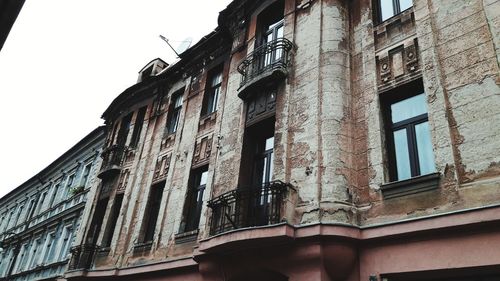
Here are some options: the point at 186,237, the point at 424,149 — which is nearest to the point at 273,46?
the point at 424,149

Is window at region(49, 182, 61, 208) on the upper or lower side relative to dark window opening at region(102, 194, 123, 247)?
upper

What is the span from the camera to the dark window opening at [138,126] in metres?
17.0

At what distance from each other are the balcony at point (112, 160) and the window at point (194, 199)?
5342 mm

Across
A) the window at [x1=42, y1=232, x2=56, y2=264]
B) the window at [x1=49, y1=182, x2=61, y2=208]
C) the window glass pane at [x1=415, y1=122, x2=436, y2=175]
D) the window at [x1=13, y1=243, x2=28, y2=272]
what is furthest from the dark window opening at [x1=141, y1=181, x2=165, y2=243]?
the window at [x1=13, y1=243, x2=28, y2=272]

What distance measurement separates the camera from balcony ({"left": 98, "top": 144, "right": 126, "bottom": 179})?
639 inches

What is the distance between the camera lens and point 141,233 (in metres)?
12.9

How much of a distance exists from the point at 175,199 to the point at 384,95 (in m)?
7.31

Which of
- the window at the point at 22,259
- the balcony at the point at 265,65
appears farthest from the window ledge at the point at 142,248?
the window at the point at 22,259

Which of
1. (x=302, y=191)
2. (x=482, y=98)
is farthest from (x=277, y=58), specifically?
(x=482, y=98)

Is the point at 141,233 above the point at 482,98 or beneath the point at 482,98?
beneath

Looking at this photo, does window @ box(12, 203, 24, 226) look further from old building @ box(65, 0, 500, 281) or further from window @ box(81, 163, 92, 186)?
old building @ box(65, 0, 500, 281)

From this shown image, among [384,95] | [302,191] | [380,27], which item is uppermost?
[380,27]

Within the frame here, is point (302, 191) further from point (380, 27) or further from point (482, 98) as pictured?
point (380, 27)

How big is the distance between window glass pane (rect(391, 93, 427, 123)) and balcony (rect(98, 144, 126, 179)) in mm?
11962
